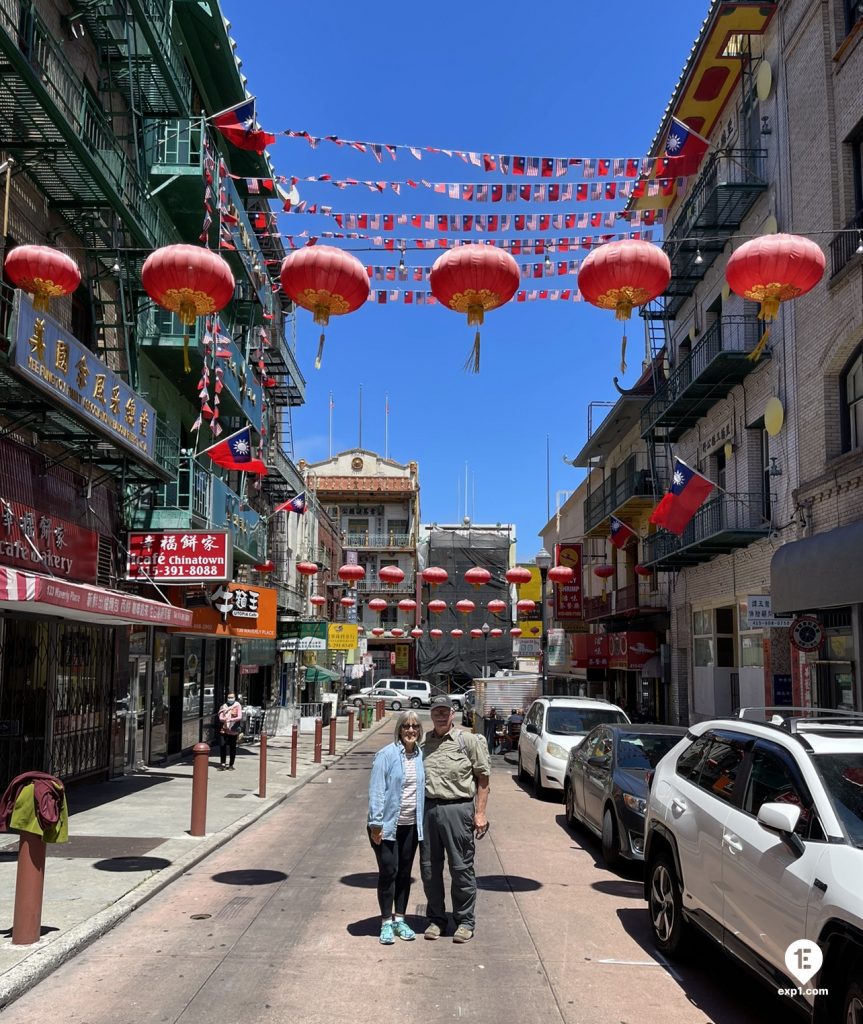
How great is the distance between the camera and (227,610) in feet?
66.1

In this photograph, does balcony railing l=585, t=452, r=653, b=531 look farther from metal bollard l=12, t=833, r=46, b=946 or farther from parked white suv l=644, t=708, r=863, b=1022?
metal bollard l=12, t=833, r=46, b=946

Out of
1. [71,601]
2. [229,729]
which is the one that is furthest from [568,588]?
[71,601]

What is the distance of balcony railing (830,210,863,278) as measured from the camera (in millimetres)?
15159

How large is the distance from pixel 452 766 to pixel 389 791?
52 centimetres

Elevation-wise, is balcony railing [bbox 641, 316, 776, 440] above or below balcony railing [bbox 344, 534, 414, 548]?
below

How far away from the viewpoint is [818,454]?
1658 centimetres

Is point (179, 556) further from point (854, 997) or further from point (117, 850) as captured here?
point (854, 997)

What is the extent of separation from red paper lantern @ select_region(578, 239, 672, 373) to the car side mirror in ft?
17.9

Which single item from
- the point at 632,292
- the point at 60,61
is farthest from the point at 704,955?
the point at 60,61

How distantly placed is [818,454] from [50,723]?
13.5 m

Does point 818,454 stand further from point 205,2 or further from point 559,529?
point 559,529

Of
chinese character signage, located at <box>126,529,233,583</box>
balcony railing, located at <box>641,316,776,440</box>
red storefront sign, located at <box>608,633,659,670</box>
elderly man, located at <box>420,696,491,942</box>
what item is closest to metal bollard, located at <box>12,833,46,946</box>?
elderly man, located at <box>420,696,491,942</box>

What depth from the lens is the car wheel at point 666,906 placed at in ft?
21.6

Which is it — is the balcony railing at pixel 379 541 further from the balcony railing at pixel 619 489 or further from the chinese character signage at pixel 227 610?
the chinese character signage at pixel 227 610
